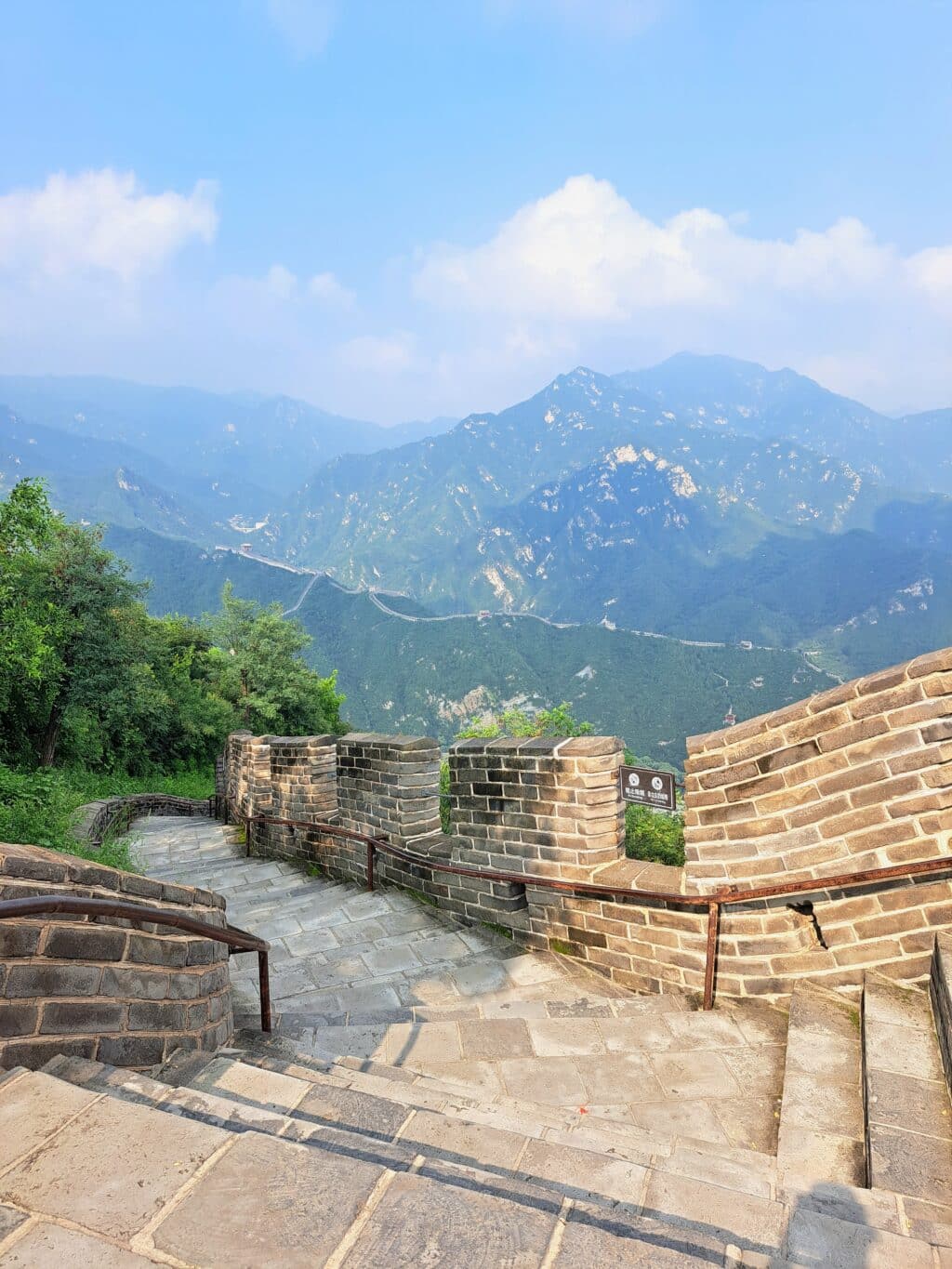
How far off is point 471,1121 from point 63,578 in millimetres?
16797

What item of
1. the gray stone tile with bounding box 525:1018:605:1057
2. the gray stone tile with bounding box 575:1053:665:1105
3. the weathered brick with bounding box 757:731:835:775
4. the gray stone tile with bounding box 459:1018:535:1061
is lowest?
the gray stone tile with bounding box 459:1018:535:1061

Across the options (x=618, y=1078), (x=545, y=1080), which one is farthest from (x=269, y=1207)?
(x=618, y=1078)

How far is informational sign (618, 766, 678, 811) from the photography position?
444cm

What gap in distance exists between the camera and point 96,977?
2420 millimetres

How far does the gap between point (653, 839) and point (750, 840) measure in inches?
460

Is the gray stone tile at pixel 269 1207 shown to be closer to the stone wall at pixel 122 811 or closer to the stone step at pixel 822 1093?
the stone step at pixel 822 1093

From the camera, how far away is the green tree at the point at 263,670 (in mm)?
29500

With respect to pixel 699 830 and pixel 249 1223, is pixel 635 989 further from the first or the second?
pixel 249 1223

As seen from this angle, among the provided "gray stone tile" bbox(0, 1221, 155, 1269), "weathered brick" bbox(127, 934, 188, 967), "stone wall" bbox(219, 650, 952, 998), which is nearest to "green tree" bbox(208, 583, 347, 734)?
"stone wall" bbox(219, 650, 952, 998)

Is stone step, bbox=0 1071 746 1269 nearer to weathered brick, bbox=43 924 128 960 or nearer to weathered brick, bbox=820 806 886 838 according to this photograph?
weathered brick, bbox=43 924 128 960

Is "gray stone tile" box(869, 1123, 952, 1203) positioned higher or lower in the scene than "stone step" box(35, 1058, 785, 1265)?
lower

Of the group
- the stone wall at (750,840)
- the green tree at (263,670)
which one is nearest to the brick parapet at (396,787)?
the stone wall at (750,840)

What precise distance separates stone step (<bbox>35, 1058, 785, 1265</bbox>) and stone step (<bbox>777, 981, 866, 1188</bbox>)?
0.27 m

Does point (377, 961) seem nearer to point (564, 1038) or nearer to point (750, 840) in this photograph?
point (564, 1038)
